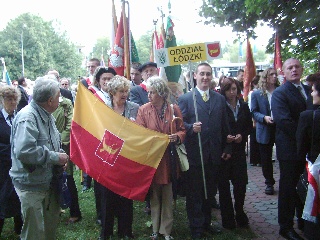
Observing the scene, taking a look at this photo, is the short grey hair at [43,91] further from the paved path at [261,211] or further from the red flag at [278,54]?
the red flag at [278,54]

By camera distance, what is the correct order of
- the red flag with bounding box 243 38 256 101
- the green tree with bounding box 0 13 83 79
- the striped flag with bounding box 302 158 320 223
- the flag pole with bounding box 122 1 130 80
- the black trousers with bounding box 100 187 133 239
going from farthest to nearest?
the green tree with bounding box 0 13 83 79 < the red flag with bounding box 243 38 256 101 < the flag pole with bounding box 122 1 130 80 < the black trousers with bounding box 100 187 133 239 < the striped flag with bounding box 302 158 320 223

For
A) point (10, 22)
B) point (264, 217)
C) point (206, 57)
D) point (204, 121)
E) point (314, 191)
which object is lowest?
point (264, 217)

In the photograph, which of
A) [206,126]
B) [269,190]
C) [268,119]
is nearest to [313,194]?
[206,126]

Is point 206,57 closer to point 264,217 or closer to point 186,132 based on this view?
point 186,132

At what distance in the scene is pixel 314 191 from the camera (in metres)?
3.59

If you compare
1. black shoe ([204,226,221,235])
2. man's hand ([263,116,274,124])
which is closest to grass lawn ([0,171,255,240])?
black shoe ([204,226,221,235])

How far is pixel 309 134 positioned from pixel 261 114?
10.4 ft

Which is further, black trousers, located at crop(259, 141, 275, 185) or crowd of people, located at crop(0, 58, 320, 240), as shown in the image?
black trousers, located at crop(259, 141, 275, 185)

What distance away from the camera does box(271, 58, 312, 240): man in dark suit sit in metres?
4.56

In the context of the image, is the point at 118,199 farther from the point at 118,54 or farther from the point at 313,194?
the point at 118,54

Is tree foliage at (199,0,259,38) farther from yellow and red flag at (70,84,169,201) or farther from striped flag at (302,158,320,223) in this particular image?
striped flag at (302,158,320,223)

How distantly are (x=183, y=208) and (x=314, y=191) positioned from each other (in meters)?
2.90

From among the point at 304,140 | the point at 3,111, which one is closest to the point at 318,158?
the point at 304,140

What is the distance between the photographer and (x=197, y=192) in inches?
191
